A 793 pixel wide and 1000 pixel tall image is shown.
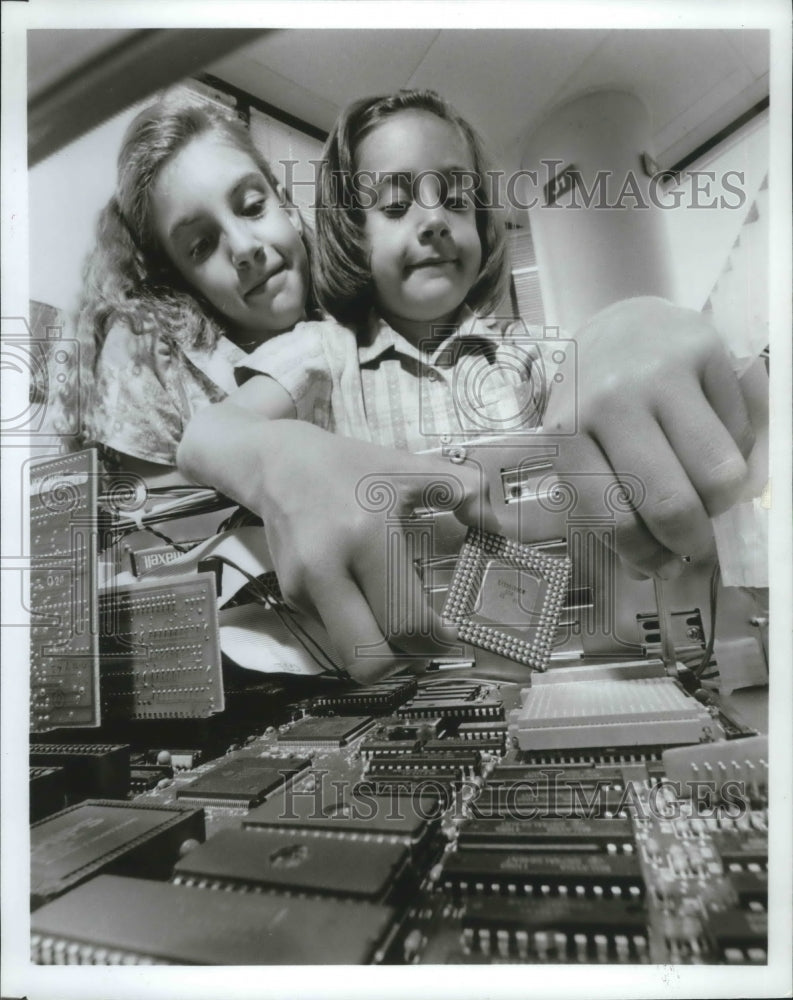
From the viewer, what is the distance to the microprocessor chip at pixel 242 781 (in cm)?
148

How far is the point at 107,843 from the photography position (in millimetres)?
1353

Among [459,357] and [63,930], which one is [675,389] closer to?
[459,357]

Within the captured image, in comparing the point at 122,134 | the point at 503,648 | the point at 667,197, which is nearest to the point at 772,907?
the point at 503,648

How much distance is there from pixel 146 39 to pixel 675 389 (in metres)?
1.48

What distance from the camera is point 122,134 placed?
1.73 metres

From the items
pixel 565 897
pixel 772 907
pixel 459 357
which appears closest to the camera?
pixel 565 897

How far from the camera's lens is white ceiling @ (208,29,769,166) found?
1623mm

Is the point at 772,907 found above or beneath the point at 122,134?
beneath

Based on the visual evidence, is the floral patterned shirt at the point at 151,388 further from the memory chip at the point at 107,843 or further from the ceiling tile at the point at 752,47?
the ceiling tile at the point at 752,47

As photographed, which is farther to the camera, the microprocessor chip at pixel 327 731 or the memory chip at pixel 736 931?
the microprocessor chip at pixel 327 731

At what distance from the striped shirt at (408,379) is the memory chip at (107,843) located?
919 millimetres

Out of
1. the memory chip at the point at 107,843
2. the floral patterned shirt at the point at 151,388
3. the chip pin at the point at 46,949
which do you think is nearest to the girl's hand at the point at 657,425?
the floral patterned shirt at the point at 151,388

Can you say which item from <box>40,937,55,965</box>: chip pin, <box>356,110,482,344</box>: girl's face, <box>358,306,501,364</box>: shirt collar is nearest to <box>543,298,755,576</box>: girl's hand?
<box>358,306,501,364</box>: shirt collar

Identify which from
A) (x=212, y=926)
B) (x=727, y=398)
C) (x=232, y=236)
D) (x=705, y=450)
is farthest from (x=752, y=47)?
(x=212, y=926)
